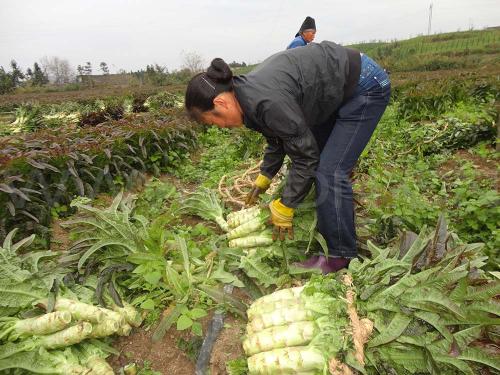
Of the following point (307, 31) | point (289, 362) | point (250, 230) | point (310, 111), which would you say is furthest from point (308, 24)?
point (289, 362)

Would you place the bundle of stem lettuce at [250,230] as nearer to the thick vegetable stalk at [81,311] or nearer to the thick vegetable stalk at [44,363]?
the thick vegetable stalk at [81,311]

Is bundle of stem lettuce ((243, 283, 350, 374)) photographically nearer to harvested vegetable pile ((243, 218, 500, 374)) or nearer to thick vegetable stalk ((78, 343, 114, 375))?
harvested vegetable pile ((243, 218, 500, 374))

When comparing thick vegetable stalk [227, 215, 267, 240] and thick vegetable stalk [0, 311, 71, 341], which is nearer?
thick vegetable stalk [0, 311, 71, 341]

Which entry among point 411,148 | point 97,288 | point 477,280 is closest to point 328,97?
point 477,280

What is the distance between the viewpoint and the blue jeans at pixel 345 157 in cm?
225

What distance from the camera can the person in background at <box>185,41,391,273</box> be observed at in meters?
1.99

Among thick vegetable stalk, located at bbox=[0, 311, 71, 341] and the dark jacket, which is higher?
the dark jacket

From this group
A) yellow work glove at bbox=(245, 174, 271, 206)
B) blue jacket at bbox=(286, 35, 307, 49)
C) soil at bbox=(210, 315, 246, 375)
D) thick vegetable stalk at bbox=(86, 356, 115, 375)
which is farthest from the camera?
blue jacket at bbox=(286, 35, 307, 49)

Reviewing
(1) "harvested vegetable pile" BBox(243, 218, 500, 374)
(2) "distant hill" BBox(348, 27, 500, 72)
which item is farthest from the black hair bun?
(2) "distant hill" BBox(348, 27, 500, 72)

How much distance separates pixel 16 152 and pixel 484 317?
150 inches

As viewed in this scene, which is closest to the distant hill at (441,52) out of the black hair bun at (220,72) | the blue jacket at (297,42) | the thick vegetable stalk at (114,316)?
the blue jacket at (297,42)

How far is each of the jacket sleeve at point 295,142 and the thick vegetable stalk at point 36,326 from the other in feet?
4.42

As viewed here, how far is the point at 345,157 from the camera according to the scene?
2.28 m

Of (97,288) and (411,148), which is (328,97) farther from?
(411,148)
